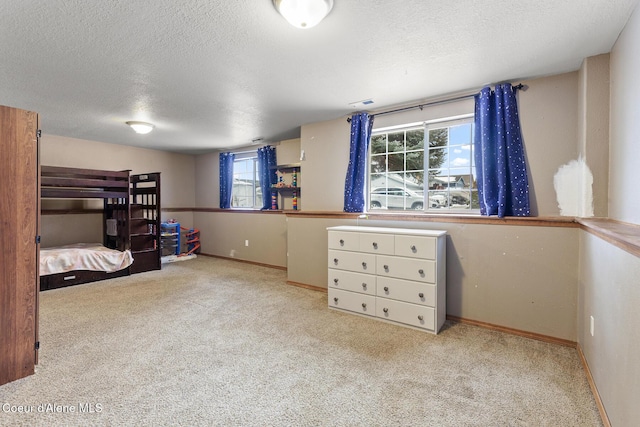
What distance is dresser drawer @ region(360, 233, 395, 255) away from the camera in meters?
2.88

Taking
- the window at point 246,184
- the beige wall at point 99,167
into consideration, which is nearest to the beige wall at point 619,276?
the window at point 246,184

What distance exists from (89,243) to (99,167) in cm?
137

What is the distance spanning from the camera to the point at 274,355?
7.34ft

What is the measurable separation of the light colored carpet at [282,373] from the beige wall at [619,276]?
1.03 feet

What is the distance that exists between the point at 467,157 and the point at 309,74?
1828 millimetres

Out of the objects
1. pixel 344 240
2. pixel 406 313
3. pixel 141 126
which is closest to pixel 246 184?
pixel 141 126

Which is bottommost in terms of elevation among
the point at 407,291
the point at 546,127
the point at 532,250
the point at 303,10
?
the point at 407,291

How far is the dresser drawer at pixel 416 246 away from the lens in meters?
2.65

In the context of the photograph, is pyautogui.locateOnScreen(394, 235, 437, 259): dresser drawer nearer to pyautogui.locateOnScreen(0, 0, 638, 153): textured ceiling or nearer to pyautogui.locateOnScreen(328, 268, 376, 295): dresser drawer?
pyautogui.locateOnScreen(328, 268, 376, 295): dresser drawer

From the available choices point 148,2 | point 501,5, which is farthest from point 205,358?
point 501,5

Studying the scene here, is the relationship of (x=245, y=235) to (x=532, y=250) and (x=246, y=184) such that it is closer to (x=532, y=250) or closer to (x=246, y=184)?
(x=246, y=184)

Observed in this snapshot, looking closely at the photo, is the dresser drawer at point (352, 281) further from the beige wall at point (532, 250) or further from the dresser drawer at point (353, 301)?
the beige wall at point (532, 250)

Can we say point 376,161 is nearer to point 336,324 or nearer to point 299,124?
point 299,124

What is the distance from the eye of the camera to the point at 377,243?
296cm
